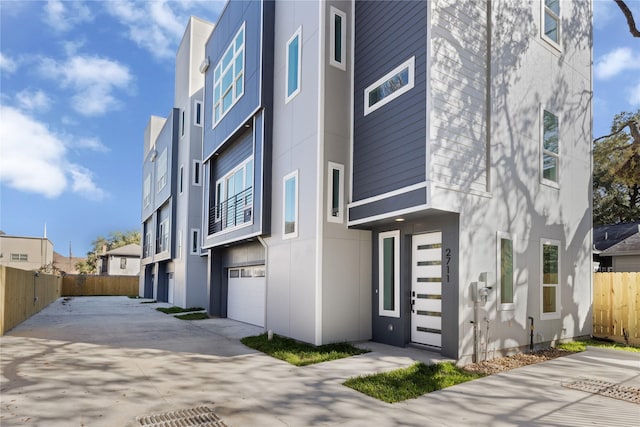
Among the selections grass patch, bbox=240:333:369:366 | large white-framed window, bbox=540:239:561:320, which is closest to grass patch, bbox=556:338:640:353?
large white-framed window, bbox=540:239:561:320

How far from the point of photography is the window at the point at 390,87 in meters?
7.92

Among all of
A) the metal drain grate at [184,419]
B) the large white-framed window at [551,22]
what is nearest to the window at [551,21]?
the large white-framed window at [551,22]

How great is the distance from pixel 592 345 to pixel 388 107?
7.01 m

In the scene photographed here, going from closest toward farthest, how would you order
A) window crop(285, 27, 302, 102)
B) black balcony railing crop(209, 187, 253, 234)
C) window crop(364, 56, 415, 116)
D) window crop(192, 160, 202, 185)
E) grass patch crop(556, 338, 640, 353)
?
window crop(364, 56, 415, 116)
grass patch crop(556, 338, 640, 353)
window crop(285, 27, 302, 102)
black balcony railing crop(209, 187, 253, 234)
window crop(192, 160, 202, 185)

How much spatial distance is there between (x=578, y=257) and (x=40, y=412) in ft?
36.2

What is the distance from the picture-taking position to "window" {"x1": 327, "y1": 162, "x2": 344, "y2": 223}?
30.2 feet

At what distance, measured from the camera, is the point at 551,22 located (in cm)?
1023

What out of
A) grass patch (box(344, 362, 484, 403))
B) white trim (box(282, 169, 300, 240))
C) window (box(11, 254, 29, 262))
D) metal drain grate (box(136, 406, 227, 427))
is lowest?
metal drain grate (box(136, 406, 227, 427))

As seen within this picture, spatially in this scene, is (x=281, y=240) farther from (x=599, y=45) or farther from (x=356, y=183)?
(x=599, y=45)

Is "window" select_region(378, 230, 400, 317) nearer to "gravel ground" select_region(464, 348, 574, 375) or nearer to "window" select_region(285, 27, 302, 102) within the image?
"gravel ground" select_region(464, 348, 574, 375)

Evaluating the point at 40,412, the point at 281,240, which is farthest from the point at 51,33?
the point at 40,412

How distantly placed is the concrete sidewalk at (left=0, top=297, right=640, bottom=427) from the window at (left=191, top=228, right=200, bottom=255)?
10.7 metres

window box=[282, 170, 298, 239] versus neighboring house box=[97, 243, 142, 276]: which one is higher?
window box=[282, 170, 298, 239]

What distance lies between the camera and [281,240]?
10430mm
